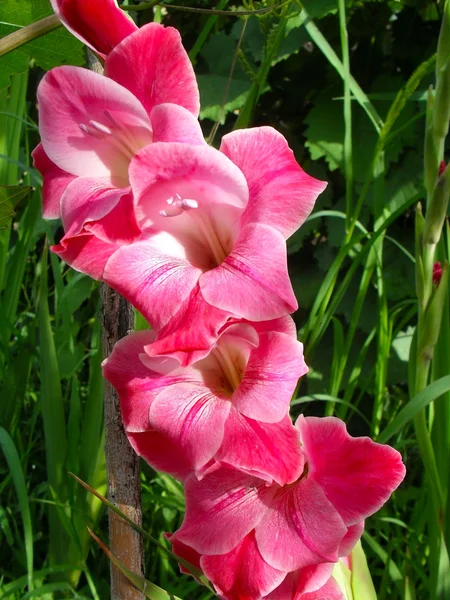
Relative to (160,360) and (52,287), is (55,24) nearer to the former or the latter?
(160,360)

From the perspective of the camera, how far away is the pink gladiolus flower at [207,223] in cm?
32

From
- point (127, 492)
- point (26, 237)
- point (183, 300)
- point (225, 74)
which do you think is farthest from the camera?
point (225, 74)

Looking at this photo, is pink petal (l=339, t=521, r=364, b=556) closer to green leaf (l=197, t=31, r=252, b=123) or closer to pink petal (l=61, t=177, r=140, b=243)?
pink petal (l=61, t=177, r=140, b=243)

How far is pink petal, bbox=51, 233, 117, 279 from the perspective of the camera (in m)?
0.34

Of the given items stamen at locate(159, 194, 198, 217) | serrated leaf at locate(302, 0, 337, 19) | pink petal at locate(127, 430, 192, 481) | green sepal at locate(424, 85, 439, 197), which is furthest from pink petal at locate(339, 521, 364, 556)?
serrated leaf at locate(302, 0, 337, 19)

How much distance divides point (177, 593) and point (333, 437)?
0.59 m

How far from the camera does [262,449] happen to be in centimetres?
36

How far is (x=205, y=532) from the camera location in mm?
413

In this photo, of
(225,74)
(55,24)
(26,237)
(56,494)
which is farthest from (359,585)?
(225,74)

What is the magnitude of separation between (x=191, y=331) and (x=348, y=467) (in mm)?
142

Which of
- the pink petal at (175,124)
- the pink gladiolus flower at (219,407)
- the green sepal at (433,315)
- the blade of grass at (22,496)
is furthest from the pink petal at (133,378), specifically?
the blade of grass at (22,496)

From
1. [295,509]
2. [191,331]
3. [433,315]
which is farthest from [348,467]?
[433,315]

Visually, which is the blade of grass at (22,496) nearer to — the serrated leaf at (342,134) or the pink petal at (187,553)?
the pink petal at (187,553)

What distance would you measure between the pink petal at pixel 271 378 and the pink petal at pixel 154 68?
124 mm
